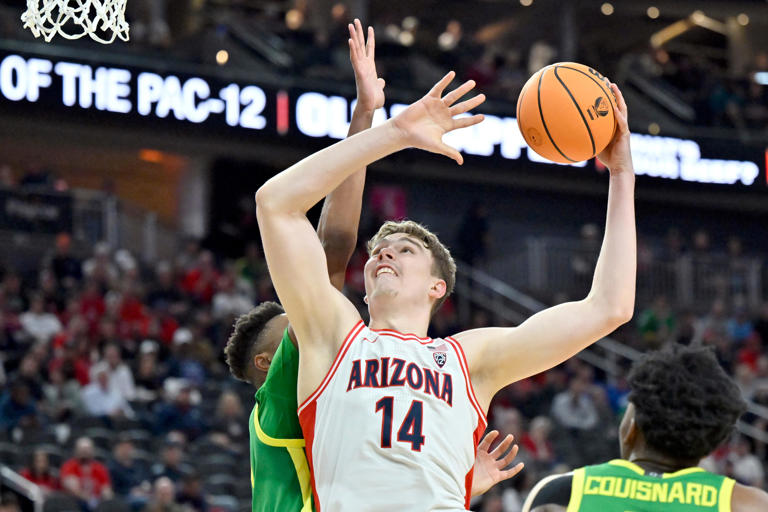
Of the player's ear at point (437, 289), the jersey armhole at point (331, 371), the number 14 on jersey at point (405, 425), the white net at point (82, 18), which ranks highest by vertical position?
the white net at point (82, 18)

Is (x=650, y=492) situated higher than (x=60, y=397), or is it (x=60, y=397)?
(x=650, y=492)

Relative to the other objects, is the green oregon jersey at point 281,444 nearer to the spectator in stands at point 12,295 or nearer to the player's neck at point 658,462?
the player's neck at point 658,462

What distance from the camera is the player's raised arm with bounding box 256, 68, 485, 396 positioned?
12.3 feet

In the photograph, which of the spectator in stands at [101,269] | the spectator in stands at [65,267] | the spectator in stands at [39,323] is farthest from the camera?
the spectator in stands at [65,267]

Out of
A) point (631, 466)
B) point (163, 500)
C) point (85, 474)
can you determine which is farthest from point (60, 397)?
point (631, 466)

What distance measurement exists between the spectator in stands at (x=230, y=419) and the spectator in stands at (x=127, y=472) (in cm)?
129

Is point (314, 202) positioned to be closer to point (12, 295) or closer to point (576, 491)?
point (576, 491)

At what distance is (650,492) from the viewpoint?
3.69 m

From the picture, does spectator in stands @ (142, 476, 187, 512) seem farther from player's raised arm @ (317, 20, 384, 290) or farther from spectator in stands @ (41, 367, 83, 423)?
player's raised arm @ (317, 20, 384, 290)

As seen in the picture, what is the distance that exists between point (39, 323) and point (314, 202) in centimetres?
1038

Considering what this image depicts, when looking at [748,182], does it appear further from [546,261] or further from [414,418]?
[414,418]

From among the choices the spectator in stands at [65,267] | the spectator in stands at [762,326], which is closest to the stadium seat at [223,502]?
the spectator in stands at [65,267]

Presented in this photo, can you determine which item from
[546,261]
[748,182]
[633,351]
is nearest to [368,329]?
[633,351]

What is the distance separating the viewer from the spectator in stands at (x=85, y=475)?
1061 centimetres
